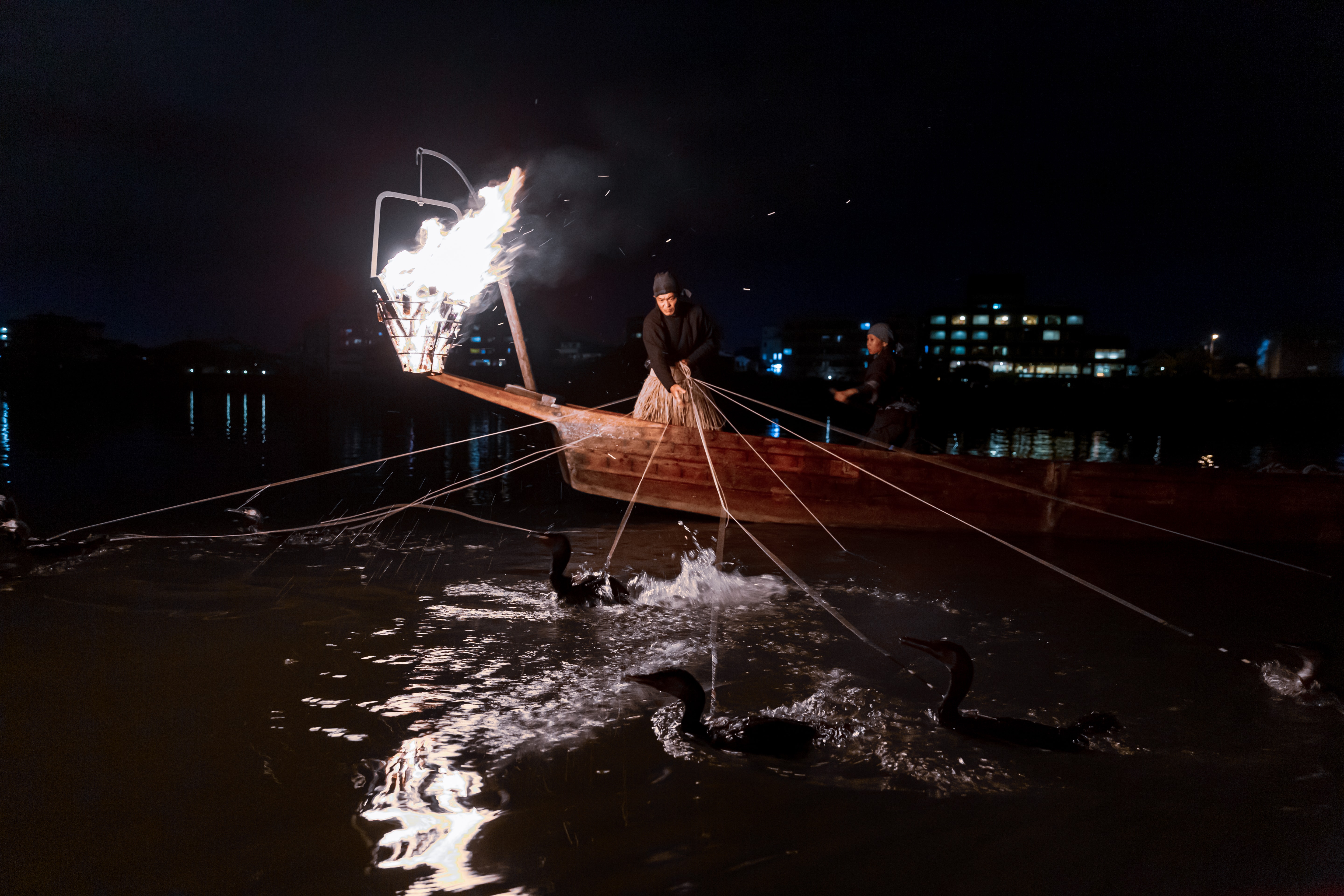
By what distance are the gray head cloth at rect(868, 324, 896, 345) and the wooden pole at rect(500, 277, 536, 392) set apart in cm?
372

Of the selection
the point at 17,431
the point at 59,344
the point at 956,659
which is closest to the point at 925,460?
the point at 956,659

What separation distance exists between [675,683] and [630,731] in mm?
390

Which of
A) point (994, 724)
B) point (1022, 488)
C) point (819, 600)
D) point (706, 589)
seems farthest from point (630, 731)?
point (1022, 488)

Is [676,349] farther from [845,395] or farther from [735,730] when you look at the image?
[735,730]

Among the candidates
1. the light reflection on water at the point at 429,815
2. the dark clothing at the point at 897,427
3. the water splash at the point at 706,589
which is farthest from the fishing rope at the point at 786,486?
the light reflection on water at the point at 429,815

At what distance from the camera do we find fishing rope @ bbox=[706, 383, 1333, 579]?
6.39 meters

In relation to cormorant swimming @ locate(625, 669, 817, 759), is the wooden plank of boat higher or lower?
higher

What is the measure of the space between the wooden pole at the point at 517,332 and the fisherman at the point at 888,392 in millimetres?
3443

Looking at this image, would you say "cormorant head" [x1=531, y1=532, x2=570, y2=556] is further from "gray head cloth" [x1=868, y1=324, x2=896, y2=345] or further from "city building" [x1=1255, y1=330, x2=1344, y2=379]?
"city building" [x1=1255, y1=330, x2=1344, y2=379]

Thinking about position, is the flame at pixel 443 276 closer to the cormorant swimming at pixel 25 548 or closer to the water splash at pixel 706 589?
the water splash at pixel 706 589

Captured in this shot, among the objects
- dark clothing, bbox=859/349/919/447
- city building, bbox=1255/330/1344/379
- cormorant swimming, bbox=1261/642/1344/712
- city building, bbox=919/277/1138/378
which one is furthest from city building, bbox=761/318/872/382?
cormorant swimming, bbox=1261/642/1344/712

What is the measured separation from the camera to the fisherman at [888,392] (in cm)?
751

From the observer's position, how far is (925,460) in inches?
280

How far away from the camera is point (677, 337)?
24.1ft
